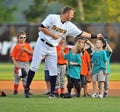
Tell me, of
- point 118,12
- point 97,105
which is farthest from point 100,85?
point 118,12

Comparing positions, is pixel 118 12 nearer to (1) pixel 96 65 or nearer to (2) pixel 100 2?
(2) pixel 100 2

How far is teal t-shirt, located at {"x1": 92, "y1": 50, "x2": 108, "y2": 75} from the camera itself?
1512 cm

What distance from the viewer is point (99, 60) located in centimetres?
1518

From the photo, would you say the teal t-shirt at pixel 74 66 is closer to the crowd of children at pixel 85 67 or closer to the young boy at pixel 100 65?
the crowd of children at pixel 85 67

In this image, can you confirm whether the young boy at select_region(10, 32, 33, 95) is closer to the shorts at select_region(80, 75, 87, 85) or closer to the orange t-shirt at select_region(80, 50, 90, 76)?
the orange t-shirt at select_region(80, 50, 90, 76)

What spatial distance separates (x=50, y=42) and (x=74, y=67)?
37.3 inches

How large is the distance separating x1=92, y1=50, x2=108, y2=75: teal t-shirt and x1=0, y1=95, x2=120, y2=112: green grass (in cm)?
160

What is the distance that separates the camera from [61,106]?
12.0 meters

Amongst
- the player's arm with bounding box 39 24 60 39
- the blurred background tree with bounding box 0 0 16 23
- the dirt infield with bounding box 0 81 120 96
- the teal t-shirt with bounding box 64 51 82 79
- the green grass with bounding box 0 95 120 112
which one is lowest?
the green grass with bounding box 0 95 120 112

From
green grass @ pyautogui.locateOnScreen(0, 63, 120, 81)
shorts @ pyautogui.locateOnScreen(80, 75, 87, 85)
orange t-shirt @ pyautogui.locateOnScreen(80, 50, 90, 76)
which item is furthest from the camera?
green grass @ pyautogui.locateOnScreen(0, 63, 120, 81)

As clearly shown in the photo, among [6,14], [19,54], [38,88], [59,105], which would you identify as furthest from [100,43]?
[6,14]

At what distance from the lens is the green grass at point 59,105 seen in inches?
453

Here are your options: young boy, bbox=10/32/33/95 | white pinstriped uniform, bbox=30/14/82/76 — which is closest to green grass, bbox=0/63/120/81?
young boy, bbox=10/32/33/95

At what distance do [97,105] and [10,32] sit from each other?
81.4 ft
